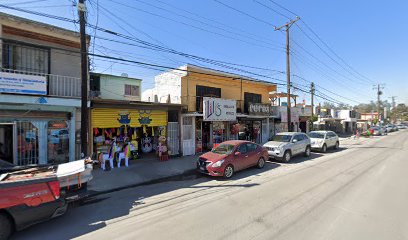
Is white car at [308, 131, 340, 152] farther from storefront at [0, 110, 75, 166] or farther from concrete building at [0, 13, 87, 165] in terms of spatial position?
storefront at [0, 110, 75, 166]

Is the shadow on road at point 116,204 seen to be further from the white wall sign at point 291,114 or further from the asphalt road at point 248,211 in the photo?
the white wall sign at point 291,114

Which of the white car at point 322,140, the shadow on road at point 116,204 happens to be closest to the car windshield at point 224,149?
the shadow on road at point 116,204

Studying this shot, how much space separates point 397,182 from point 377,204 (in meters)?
3.24

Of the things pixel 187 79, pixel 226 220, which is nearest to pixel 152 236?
pixel 226 220

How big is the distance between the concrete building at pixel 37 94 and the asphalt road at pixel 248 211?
15.5 feet

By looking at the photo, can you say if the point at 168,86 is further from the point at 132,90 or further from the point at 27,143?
the point at 27,143

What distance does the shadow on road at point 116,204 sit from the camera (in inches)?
179

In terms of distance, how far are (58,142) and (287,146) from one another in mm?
12225

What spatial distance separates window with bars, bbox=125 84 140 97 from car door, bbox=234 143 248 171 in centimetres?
871

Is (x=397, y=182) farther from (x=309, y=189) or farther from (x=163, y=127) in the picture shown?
(x=163, y=127)

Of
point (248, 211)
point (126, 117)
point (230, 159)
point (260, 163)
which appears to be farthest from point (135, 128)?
point (248, 211)

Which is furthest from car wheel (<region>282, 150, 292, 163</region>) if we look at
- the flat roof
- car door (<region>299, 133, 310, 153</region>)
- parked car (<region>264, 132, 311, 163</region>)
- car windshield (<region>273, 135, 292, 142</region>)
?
the flat roof

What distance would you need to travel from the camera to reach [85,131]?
8031 mm

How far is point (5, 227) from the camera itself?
406cm
